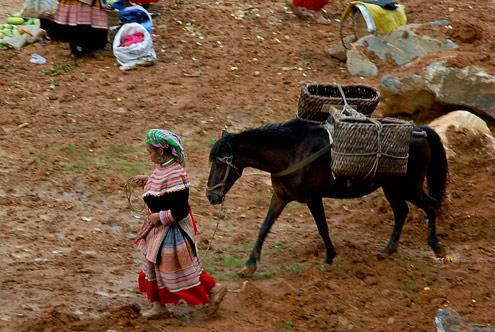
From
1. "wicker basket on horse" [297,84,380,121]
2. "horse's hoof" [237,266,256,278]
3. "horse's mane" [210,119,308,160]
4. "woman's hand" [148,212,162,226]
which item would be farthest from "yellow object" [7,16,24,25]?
"woman's hand" [148,212,162,226]

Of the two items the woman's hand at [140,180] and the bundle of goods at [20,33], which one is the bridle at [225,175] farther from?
the bundle of goods at [20,33]

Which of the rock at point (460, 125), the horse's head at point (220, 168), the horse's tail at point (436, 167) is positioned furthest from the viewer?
the rock at point (460, 125)

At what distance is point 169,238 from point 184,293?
420mm

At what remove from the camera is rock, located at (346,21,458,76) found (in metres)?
12.7

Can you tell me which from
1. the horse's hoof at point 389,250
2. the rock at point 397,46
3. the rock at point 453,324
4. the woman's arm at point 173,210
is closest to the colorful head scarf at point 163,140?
the woman's arm at point 173,210

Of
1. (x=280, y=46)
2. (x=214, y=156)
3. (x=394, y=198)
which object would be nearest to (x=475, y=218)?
(x=394, y=198)

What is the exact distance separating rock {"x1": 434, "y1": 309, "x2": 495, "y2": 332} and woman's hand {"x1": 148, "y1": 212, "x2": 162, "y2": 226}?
2.05 meters

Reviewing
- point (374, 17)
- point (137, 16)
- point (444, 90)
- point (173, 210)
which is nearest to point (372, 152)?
point (173, 210)

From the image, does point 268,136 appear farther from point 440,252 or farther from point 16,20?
point 16,20

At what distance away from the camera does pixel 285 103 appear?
12141mm

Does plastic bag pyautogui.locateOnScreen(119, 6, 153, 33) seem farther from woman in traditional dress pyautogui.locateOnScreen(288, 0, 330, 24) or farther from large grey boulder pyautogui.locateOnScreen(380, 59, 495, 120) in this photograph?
large grey boulder pyautogui.locateOnScreen(380, 59, 495, 120)

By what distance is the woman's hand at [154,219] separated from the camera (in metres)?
6.56

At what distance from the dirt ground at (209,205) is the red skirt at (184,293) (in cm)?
18

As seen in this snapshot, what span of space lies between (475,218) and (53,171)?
449 cm
